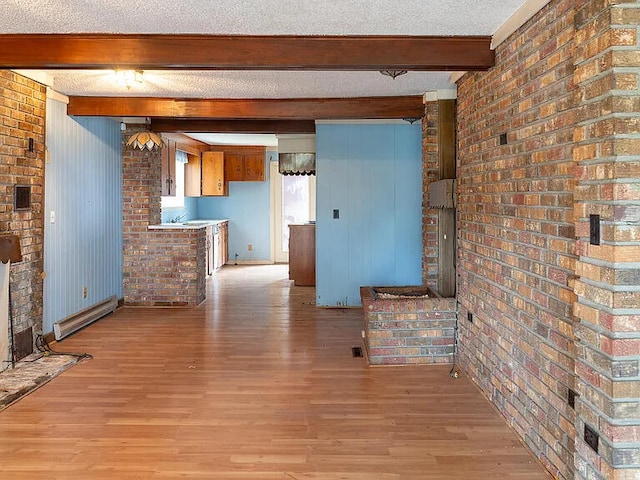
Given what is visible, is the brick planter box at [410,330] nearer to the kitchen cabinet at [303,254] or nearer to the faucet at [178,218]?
the kitchen cabinet at [303,254]

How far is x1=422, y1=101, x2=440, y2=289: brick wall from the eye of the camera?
467 cm

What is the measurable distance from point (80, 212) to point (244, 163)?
496 centimetres

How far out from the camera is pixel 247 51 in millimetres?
3176

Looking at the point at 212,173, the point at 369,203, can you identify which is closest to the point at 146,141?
the point at 369,203

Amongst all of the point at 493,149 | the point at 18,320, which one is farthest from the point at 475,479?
the point at 18,320

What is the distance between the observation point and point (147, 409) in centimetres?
317

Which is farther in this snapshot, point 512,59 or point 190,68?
point 190,68

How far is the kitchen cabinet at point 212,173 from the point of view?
9.51 metres

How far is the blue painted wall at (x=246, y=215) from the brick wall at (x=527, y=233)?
688 cm

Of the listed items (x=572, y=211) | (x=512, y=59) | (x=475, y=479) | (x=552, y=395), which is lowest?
(x=475, y=479)

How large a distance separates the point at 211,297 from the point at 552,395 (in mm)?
5127

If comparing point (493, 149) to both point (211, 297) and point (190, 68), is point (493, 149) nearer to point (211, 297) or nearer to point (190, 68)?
point (190, 68)

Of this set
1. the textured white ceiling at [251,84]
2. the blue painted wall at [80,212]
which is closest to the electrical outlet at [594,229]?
the textured white ceiling at [251,84]

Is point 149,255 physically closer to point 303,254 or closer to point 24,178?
point 24,178
